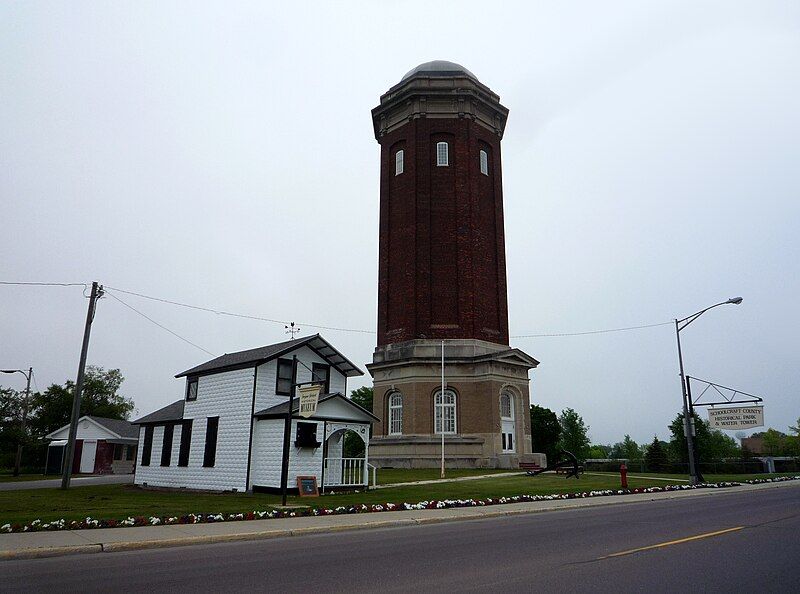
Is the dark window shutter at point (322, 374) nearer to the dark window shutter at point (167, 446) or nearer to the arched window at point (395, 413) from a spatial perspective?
the dark window shutter at point (167, 446)

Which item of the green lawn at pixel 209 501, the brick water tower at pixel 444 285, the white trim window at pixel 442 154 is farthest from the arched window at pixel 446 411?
the white trim window at pixel 442 154

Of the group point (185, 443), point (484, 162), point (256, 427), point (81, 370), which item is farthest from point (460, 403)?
point (81, 370)

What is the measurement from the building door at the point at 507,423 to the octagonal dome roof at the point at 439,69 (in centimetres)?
2681

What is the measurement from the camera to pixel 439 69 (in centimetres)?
5159

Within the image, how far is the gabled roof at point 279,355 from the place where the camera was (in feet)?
85.4

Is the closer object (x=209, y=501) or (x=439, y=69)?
(x=209, y=501)

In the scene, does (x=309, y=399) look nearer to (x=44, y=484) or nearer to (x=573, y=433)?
(x=44, y=484)

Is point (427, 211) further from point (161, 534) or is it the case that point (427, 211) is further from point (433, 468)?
point (161, 534)

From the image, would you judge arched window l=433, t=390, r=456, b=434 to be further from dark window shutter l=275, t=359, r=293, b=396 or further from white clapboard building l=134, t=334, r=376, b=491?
dark window shutter l=275, t=359, r=293, b=396

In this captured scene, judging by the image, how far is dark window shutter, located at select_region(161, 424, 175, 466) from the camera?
96.2ft

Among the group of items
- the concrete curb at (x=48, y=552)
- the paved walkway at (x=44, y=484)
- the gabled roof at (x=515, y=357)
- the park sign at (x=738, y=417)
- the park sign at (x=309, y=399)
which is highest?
the gabled roof at (x=515, y=357)

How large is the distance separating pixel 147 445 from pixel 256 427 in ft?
31.7

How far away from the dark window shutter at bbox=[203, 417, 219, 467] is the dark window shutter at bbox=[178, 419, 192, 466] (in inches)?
67.1

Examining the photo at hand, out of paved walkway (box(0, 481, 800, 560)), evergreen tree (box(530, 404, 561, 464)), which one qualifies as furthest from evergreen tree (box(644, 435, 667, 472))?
paved walkway (box(0, 481, 800, 560))
